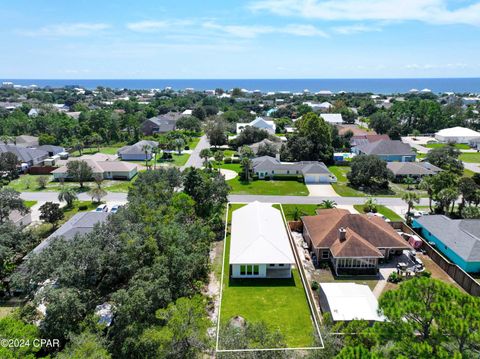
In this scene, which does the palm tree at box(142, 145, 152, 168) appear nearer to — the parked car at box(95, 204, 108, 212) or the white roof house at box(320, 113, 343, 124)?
the parked car at box(95, 204, 108, 212)

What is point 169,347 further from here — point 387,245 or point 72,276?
point 387,245

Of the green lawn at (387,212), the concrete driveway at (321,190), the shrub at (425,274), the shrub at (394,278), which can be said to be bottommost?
the shrub at (394,278)

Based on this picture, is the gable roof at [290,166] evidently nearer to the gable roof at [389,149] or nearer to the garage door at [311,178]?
the garage door at [311,178]

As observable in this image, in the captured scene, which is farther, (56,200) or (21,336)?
(56,200)

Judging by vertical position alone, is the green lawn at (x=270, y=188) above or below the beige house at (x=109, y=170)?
below

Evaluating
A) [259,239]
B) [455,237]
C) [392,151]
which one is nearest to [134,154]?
[259,239]


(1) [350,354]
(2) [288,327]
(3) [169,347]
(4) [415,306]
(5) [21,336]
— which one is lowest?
(2) [288,327]

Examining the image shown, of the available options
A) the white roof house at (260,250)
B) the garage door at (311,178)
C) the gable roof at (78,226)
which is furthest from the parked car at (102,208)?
the garage door at (311,178)

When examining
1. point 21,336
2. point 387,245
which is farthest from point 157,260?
point 387,245
